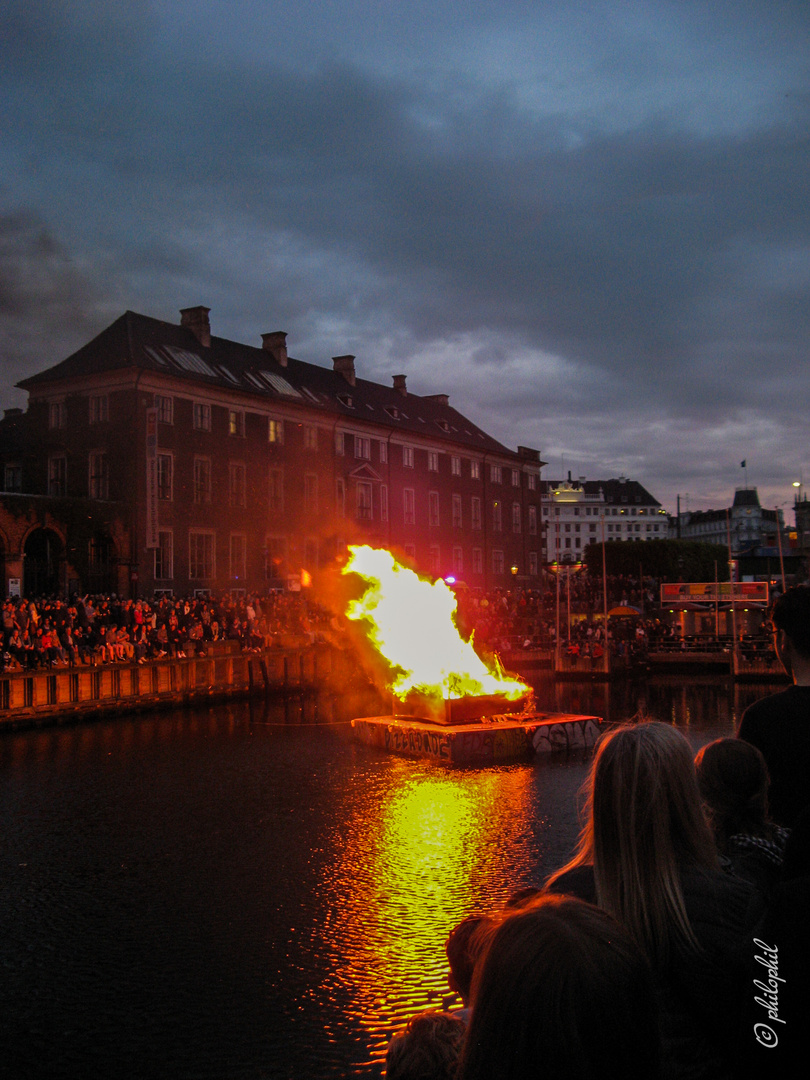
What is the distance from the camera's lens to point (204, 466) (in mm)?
51562

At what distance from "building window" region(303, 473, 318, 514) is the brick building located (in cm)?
10

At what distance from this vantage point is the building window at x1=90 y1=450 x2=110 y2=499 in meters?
48.1

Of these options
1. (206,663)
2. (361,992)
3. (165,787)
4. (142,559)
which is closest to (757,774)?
(361,992)

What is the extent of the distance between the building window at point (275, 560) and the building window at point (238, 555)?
2.00 meters

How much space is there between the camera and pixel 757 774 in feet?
14.2

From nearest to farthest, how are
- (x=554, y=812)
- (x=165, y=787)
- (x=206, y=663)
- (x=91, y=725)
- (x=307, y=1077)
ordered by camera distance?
(x=307, y=1077) → (x=554, y=812) → (x=165, y=787) → (x=91, y=725) → (x=206, y=663)

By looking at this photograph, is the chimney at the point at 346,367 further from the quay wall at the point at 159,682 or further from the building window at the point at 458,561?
the quay wall at the point at 159,682

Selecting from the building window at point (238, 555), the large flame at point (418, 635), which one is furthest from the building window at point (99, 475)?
the large flame at point (418, 635)

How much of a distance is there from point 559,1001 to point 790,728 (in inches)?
120

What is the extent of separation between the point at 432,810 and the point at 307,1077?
1087cm

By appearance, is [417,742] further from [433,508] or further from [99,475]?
[433,508]

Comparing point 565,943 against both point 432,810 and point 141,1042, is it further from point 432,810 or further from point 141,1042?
point 432,810

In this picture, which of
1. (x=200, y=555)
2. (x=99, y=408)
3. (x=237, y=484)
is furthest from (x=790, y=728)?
(x=237, y=484)

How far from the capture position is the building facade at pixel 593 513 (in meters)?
173
